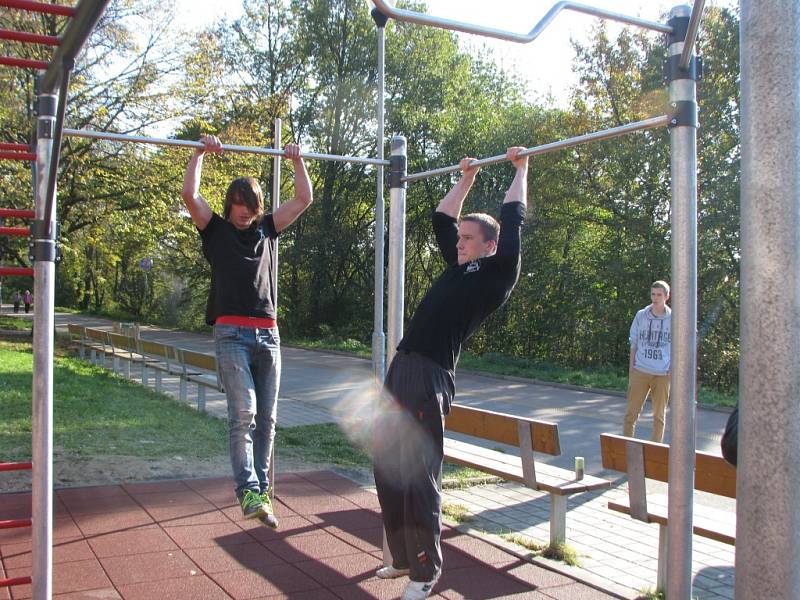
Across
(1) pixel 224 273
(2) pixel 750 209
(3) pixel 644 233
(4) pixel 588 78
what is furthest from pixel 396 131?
(2) pixel 750 209

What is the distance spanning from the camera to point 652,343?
7.86 meters

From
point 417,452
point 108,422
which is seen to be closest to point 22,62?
point 417,452

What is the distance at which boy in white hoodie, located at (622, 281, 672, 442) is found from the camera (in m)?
7.84

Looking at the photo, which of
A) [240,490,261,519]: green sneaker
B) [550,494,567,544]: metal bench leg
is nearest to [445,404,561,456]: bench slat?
[550,494,567,544]: metal bench leg

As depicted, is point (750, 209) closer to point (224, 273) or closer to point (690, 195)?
point (690, 195)

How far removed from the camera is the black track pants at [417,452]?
352 cm

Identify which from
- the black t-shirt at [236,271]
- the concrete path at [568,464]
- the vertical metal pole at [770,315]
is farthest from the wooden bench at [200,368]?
the vertical metal pole at [770,315]

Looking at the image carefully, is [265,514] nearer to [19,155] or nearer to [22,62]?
[19,155]

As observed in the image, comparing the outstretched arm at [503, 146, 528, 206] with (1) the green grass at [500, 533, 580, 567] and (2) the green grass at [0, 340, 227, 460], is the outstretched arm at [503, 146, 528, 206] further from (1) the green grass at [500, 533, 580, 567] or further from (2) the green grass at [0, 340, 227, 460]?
(2) the green grass at [0, 340, 227, 460]

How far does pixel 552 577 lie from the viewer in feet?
14.4

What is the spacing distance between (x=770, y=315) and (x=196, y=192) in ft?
8.97

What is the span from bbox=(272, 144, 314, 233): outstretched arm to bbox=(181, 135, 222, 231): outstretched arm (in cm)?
37

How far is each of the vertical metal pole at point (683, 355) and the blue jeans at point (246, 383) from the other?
75.9 inches

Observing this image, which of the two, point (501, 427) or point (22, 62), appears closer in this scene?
point (22, 62)
